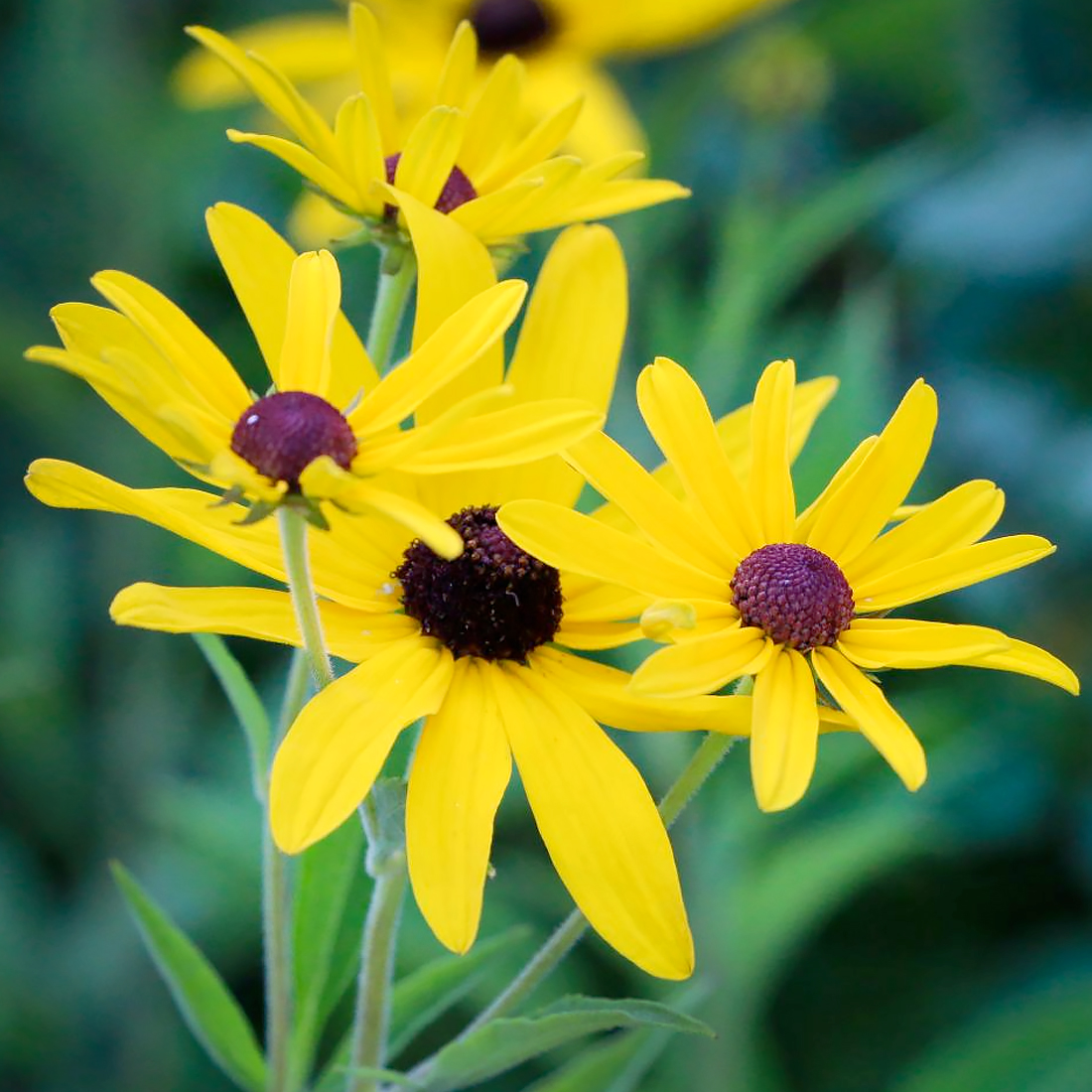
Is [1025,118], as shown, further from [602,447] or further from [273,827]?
[273,827]

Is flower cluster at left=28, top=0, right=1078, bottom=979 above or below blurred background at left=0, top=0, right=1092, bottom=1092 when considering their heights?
below

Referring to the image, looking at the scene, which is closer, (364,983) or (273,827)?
(273,827)

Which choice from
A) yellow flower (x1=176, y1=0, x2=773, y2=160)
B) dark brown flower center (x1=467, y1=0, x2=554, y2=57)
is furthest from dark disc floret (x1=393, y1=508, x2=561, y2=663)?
dark brown flower center (x1=467, y1=0, x2=554, y2=57)

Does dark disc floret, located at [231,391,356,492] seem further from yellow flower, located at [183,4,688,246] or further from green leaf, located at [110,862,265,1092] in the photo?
green leaf, located at [110,862,265,1092]

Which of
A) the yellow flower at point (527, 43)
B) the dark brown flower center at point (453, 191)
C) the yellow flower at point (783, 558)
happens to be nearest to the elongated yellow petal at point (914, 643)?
the yellow flower at point (783, 558)

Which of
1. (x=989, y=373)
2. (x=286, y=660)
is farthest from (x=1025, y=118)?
(x=286, y=660)

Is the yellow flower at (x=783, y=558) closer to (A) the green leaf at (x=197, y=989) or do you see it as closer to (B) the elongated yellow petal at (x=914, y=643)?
(B) the elongated yellow petal at (x=914, y=643)
